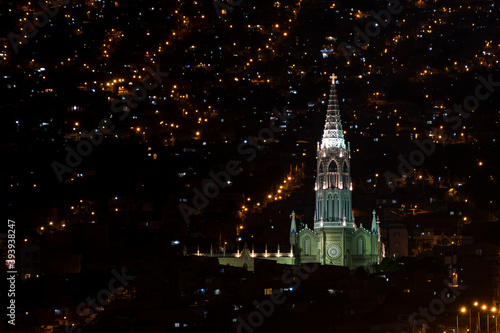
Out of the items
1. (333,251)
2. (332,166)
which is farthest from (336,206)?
(333,251)

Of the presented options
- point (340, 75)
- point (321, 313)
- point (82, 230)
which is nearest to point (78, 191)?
point (82, 230)

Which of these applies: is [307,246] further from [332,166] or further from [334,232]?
[332,166]

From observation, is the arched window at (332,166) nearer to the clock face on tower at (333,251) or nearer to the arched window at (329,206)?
the arched window at (329,206)

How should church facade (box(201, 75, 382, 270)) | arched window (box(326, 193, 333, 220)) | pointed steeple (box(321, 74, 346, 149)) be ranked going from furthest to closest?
pointed steeple (box(321, 74, 346, 149)) < arched window (box(326, 193, 333, 220)) < church facade (box(201, 75, 382, 270))

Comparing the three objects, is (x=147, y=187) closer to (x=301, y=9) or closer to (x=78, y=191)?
(x=78, y=191)

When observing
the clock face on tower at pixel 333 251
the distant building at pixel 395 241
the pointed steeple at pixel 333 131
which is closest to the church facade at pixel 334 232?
the clock face on tower at pixel 333 251

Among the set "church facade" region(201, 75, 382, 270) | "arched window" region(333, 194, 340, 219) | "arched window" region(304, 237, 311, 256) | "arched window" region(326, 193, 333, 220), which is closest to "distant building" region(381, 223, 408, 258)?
"church facade" region(201, 75, 382, 270)

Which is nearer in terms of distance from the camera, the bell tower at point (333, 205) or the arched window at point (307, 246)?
the bell tower at point (333, 205)

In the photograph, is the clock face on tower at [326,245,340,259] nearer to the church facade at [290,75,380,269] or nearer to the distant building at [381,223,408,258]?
the church facade at [290,75,380,269]
